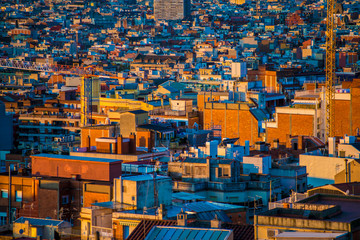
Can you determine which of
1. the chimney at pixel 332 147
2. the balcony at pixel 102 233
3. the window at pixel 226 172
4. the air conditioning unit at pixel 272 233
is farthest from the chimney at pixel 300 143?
the air conditioning unit at pixel 272 233

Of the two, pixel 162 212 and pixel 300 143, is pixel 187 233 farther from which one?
pixel 300 143

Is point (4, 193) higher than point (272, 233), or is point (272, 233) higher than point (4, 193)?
point (272, 233)

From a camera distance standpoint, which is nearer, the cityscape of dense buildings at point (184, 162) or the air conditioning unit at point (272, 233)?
the air conditioning unit at point (272, 233)

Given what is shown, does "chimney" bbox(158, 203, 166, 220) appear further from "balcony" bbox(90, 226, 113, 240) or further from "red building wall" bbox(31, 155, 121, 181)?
"red building wall" bbox(31, 155, 121, 181)

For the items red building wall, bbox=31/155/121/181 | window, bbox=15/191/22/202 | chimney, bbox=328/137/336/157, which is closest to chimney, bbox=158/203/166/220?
red building wall, bbox=31/155/121/181

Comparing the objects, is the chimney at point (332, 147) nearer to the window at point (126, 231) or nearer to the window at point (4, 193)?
the window at point (4, 193)

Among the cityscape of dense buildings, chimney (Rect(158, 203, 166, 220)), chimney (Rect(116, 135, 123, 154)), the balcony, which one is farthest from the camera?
chimney (Rect(116, 135, 123, 154))

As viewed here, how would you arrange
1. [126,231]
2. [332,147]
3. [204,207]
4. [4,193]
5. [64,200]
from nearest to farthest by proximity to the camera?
[126,231] < [204,207] < [64,200] < [4,193] < [332,147]

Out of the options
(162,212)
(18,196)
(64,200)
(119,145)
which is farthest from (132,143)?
(162,212)

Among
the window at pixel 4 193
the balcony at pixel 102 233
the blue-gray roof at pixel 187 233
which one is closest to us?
the blue-gray roof at pixel 187 233

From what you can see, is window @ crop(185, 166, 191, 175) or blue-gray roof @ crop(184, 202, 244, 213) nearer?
blue-gray roof @ crop(184, 202, 244, 213)

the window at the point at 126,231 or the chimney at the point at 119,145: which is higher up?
the chimney at the point at 119,145

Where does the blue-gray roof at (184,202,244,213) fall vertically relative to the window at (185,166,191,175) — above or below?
below
